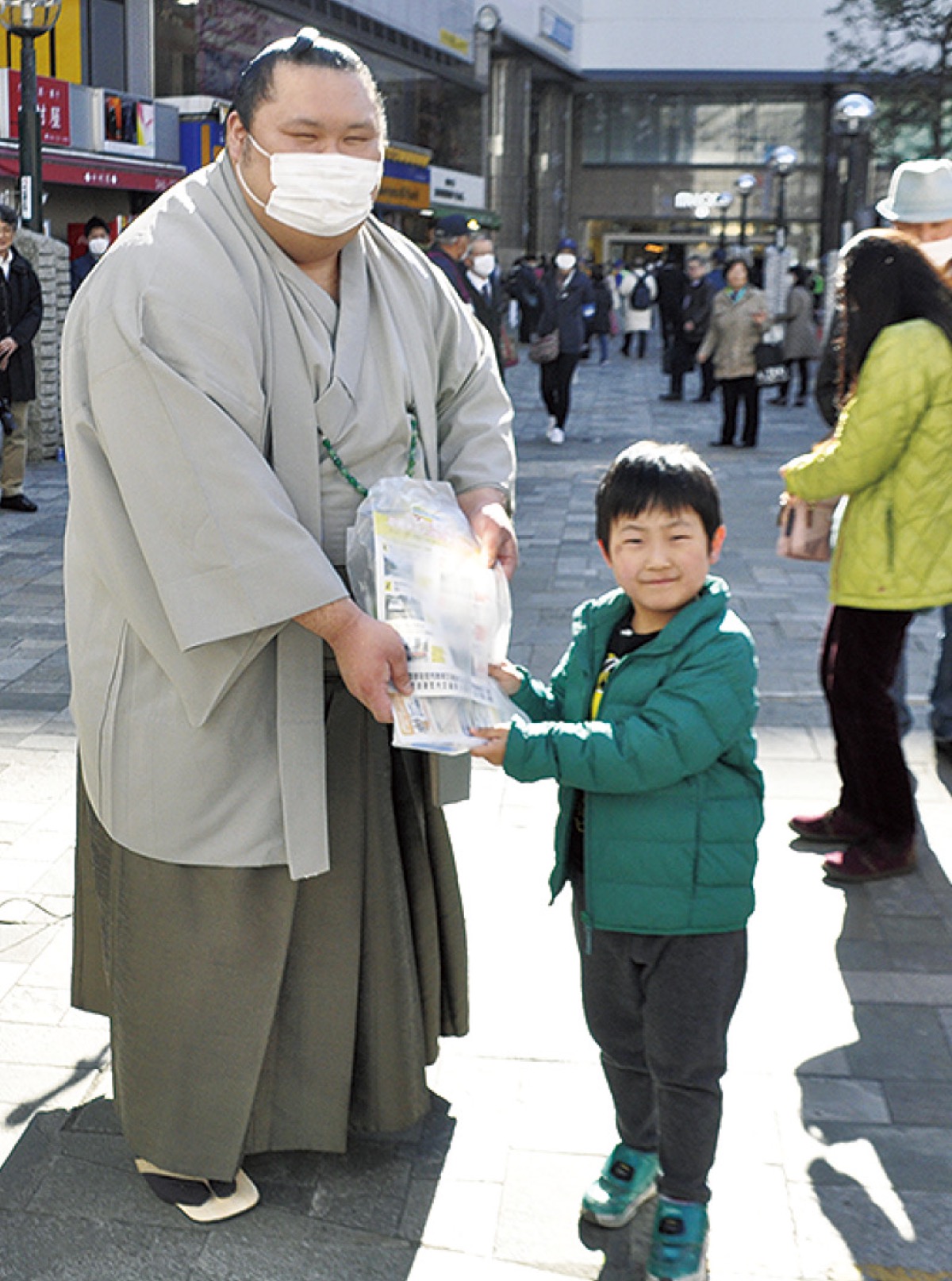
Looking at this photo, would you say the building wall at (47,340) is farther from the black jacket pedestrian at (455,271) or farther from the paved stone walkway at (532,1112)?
the paved stone walkway at (532,1112)

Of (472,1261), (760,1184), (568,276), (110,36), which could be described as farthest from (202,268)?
(110,36)

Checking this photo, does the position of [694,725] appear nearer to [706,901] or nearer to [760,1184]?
[706,901]

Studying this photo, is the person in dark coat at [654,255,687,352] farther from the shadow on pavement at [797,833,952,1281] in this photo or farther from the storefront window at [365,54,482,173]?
the shadow on pavement at [797,833,952,1281]

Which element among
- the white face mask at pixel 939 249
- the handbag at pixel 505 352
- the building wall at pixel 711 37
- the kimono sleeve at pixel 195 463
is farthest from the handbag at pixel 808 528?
the building wall at pixel 711 37

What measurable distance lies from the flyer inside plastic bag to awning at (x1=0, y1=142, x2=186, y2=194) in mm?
20357

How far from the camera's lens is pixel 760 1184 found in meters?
2.83

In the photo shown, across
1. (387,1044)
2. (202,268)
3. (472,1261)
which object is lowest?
(472,1261)

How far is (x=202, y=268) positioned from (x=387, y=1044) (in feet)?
4.41

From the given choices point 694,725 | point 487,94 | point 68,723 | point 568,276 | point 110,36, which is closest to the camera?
point 694,725

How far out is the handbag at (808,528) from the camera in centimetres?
432

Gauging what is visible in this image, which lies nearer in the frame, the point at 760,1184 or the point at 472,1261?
the point at 472,1261

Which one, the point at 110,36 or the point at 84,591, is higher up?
the point at 110,36

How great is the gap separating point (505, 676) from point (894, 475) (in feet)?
6.05

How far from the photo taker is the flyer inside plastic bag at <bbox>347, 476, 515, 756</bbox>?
7.98 ft
